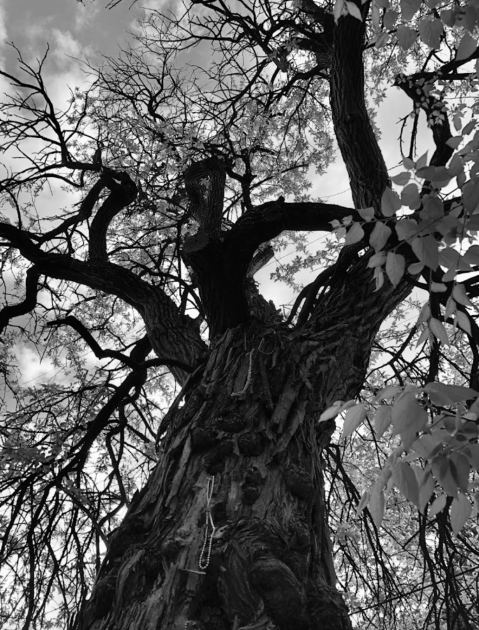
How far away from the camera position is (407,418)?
3.03ft

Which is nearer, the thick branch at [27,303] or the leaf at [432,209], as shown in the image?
the leaf at [432,209]

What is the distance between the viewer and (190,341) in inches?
134

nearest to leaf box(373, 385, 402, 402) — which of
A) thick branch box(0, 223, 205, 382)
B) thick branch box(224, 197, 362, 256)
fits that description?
thick branch box(224, 197, 362, 256)

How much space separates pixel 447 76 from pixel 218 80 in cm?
225

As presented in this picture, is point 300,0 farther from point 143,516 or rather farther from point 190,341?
point 143,516

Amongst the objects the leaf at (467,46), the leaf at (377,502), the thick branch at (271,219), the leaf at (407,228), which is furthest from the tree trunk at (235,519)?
the leaf at (467,46)

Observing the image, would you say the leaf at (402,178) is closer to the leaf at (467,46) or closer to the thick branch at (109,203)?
the leaf at (467,46)

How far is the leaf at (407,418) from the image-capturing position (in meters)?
0.92

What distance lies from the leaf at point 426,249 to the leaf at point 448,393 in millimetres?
339

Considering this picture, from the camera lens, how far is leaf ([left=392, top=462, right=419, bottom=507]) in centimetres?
97

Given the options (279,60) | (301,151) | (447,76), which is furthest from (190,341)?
(301,151)

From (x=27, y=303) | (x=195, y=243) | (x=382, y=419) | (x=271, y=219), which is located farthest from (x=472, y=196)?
(x=27, y=303)

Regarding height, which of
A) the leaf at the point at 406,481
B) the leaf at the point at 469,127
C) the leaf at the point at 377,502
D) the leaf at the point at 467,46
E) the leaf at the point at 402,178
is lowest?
the leaf at the point at 377,502

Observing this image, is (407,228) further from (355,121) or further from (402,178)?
(355,121)
